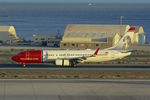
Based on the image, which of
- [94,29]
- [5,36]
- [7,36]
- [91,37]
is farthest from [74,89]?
[7,36]

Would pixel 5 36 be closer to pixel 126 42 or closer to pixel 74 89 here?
pixel 126 42

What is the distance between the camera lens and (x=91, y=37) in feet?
366

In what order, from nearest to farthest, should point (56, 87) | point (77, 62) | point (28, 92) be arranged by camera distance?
point (28, 92) < point (56, 87) < point (77, 62)

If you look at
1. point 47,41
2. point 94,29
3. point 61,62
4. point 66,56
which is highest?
point 94,29

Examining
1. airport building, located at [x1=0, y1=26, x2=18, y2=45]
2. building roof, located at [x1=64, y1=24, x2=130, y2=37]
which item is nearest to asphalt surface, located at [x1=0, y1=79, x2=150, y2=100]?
building roof, located at [x1=64, y1=24, x2=130, y2=37]

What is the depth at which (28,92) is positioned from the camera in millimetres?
46969

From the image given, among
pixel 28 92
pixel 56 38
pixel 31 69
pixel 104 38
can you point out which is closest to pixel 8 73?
pixel 31 69

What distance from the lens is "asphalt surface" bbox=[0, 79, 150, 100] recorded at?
4472 centimetres

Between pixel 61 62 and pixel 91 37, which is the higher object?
pixel 91 37

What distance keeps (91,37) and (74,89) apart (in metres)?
62.8

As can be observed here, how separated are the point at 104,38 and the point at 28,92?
6550cm

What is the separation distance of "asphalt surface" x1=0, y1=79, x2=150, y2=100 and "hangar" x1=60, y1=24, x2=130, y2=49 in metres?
53.5

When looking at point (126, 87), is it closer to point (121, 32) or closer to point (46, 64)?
point (46, 64)

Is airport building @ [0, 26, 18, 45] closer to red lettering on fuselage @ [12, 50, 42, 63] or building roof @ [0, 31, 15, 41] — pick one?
building roof @ [0, 31, 15, 41]
